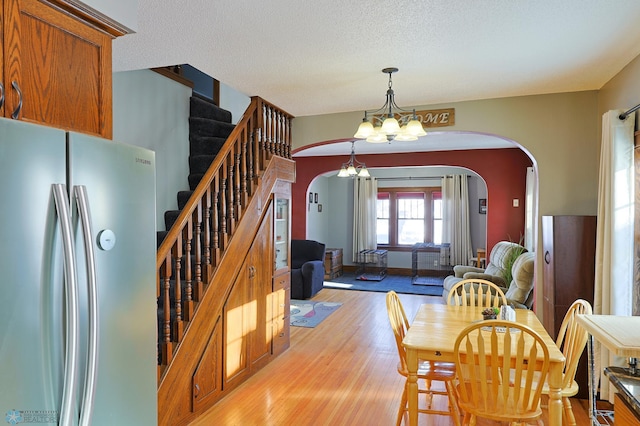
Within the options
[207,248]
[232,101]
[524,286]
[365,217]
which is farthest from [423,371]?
[365,217]

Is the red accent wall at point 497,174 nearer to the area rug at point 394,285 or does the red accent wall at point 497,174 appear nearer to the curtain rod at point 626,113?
the area rug at point 394,285

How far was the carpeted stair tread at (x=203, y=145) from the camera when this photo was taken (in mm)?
4613

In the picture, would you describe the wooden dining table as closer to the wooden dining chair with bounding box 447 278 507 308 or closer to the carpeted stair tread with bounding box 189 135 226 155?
the wooden dining chair with bounding box 447 278 507 308

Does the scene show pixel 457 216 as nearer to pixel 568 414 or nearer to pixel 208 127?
pixel 208 127

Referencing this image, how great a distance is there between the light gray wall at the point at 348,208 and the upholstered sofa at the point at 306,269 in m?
1.50

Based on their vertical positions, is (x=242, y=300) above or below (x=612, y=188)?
below

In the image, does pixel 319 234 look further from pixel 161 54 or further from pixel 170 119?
pixel 161 54

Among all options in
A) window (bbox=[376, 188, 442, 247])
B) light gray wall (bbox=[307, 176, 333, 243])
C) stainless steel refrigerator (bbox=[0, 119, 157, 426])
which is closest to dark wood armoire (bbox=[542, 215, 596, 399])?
stainless steel refrigerator (bbox=[0, 119, 157, 426])

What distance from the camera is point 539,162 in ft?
12.9

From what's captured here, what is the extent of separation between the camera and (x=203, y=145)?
4.62 meters

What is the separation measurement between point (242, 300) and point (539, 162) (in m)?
3.03

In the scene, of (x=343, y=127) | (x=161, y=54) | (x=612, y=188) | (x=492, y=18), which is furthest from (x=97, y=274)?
(x=343, y=127)

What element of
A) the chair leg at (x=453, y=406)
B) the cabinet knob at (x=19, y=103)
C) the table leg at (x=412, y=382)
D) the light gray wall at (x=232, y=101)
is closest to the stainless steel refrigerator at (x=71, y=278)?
Answer: the cabinet knob at (x=19, y=103)

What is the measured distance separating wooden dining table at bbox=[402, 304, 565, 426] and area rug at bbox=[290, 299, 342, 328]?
282cm
